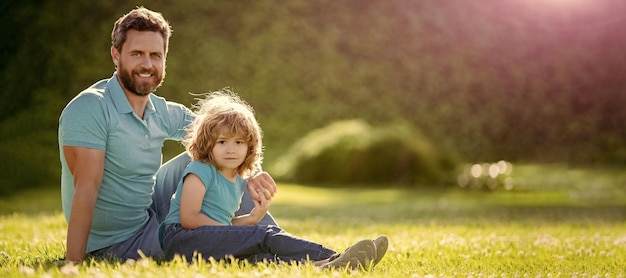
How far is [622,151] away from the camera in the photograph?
73.7 ft

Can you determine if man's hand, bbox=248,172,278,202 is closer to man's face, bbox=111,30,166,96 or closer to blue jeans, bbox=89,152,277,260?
blue jeans, bbox=89,152,277,260

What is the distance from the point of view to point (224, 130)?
487 centimetres

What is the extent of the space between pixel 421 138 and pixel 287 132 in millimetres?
4209

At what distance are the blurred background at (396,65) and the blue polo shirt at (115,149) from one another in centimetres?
1426

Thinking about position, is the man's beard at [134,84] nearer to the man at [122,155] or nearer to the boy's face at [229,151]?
the man at [122,155]

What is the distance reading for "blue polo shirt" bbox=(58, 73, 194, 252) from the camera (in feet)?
15.6

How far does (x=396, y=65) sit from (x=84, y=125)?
65.9ft

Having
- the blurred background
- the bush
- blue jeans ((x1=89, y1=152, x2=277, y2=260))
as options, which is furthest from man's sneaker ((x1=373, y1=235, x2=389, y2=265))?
the blurred background

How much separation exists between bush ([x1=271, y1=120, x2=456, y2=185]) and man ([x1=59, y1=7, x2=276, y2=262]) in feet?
43.4

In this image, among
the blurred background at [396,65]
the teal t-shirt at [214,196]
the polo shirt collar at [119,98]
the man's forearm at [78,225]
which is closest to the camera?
the man's forearm at [78,225]

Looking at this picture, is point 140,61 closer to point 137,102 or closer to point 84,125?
point 137,102

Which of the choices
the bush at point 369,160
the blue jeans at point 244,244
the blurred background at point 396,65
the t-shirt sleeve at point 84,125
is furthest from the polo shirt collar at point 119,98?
the blurred background at point 396,65

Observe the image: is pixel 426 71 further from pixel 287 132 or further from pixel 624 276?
pixel 624 276

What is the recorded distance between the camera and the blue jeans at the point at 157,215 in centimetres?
513
